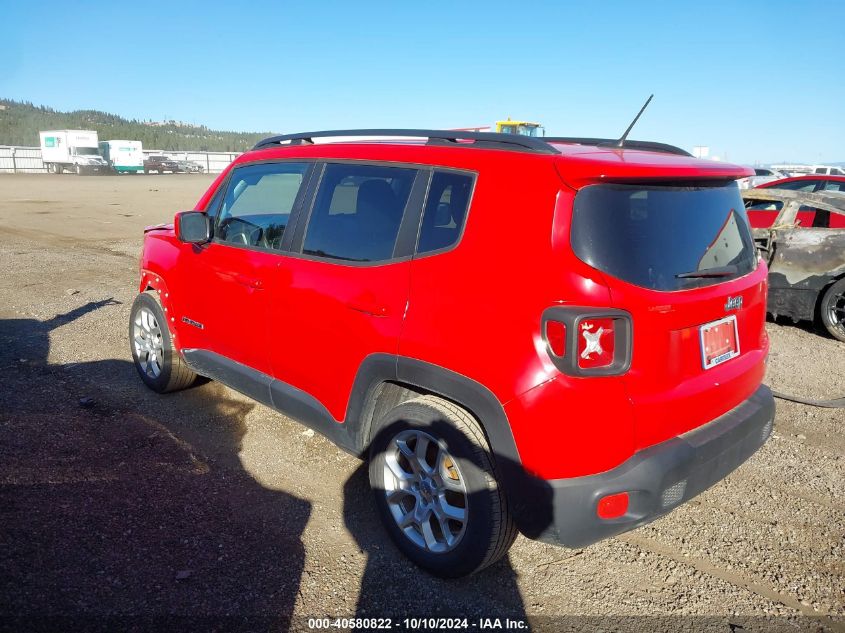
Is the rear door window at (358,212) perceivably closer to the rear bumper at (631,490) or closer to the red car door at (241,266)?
the red car door at (241,266)

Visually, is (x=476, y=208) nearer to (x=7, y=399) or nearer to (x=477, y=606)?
(x=477, y=606)

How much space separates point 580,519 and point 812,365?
4.83 meters

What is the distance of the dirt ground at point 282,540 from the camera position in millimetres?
2660

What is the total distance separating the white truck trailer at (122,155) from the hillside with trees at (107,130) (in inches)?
1297

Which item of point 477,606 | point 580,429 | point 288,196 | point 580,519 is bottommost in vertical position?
point 477,606

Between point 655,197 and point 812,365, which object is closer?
point 655,197

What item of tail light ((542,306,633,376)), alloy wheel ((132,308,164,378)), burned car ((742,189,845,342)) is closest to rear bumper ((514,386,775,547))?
tail light ((542,306,633,376))

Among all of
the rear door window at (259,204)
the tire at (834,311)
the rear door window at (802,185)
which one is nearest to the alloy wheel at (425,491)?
the rear door window at (259,204)

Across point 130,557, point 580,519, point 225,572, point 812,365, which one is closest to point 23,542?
point 130,557

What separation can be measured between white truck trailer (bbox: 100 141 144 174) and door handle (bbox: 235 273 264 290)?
55.0 m

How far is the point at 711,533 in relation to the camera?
327cm

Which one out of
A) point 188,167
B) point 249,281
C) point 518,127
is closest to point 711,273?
point 249,281

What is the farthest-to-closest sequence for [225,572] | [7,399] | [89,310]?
[89,310] → [7,399] → [225,572]

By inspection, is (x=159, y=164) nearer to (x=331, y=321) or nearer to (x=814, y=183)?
(x=814, y=183)
